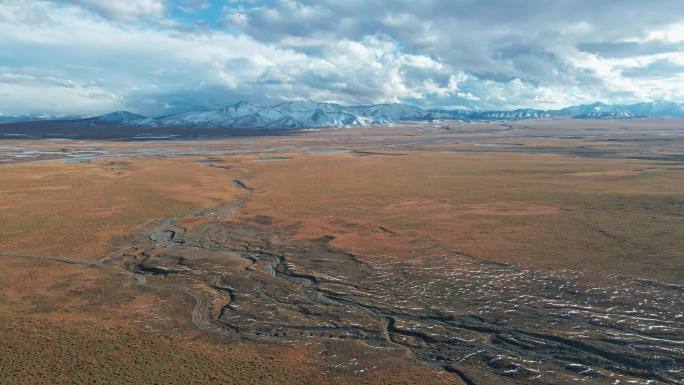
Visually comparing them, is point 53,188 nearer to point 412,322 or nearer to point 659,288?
point 412,322

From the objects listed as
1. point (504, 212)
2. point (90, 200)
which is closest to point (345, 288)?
point (504, 212)

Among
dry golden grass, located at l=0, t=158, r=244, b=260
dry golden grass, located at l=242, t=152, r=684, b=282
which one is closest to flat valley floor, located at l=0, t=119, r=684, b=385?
dry golden grass, located at l=242, t=152, r=684, b=282

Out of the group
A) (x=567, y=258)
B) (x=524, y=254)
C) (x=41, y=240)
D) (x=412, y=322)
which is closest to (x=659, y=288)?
(x=567, y=258)

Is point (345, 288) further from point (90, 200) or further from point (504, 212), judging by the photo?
point (90, 200)

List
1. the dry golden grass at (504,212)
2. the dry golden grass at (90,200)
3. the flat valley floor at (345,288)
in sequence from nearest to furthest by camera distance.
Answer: the flat valley floor at (345,288), the dry golden grass at (504,212), the dry golden grass at (90,200)

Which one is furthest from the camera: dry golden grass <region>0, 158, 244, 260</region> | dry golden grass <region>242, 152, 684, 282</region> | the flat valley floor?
dry golden grass <region>0, 158, 244, 260</region>

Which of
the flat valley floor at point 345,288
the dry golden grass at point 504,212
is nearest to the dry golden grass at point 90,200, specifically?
the flat valley floor at point 345,288

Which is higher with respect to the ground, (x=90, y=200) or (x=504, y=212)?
(x=90, y=200)

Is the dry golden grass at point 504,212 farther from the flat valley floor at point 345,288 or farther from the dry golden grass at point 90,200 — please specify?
the dry golden grass at point 90,200

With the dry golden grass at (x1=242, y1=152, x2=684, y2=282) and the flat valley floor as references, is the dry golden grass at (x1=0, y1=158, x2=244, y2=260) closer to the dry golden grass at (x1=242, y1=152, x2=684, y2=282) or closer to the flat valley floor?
the flat valley floor
